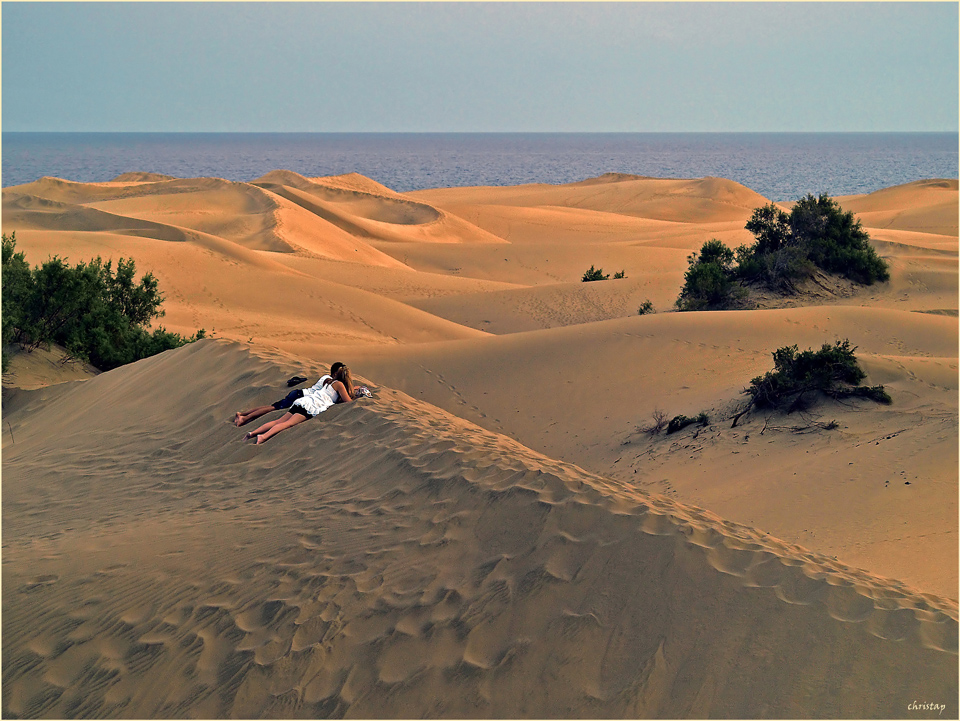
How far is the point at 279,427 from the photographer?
26.3 feet

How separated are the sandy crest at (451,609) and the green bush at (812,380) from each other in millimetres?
5581

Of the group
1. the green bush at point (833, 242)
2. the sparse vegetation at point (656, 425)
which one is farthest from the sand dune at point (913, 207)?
the sparse vegetation at point (656, 425)

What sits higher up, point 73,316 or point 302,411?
point 302,411

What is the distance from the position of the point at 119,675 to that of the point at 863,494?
7.26m

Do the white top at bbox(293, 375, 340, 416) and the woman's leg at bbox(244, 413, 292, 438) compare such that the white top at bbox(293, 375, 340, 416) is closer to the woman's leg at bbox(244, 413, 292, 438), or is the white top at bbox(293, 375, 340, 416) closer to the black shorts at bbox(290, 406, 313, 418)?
the black shorts at bbox(290, 406, 313, 418)

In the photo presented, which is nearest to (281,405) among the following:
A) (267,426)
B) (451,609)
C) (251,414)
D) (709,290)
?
(251,414)

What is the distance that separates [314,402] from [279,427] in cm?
48

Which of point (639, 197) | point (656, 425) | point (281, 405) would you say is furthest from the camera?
point (639, 197)

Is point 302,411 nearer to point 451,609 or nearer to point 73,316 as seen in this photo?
point 451,609

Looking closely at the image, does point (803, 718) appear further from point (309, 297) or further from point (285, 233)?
point (285, 233)

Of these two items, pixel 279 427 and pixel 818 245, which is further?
pixel 818 245

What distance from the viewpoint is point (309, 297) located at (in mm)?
21312

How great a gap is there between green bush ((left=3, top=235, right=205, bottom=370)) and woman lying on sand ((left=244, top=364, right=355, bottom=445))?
23.3 feet

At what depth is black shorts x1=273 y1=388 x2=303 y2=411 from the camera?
8316 millimetres
